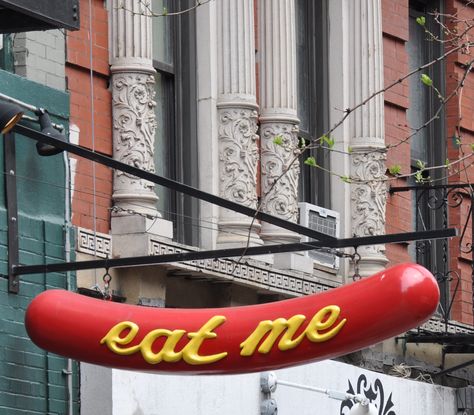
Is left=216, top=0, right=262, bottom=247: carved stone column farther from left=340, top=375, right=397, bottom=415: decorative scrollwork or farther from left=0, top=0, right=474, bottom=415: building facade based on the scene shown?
left=340, top=375, right=397, bottom=415: decorative scrollwork

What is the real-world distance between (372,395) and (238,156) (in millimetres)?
2716

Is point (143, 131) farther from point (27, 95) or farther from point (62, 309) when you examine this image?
point (62, 309)

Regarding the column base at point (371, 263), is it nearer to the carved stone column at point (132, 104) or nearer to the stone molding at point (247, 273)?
the stone molding at point (247, 273)

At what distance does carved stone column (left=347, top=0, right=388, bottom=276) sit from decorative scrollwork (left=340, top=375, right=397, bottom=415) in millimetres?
1013

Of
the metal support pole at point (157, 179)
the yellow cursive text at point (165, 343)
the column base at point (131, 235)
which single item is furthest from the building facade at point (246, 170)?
the yellow cursive text at point (165, 343)

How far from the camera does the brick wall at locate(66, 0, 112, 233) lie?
15.3 metres

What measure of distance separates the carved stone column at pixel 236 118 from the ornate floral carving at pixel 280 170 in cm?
37

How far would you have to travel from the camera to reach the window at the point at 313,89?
18859 millimetres

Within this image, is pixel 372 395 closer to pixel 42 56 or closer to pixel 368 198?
pixel 368 198

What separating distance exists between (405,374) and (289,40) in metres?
3.46

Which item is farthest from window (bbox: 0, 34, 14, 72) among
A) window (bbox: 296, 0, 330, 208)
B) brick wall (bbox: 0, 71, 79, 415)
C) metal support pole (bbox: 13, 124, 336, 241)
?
window (bbox: 296, 0, 330, 208)

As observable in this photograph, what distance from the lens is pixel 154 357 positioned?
1258 centimetres

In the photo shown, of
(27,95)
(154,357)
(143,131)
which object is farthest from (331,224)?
(154,357)

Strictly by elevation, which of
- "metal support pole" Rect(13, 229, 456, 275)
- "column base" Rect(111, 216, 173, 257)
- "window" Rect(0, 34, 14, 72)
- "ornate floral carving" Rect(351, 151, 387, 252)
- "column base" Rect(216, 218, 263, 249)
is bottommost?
"metal support pole" Rect(13, 229, 456, 275)
